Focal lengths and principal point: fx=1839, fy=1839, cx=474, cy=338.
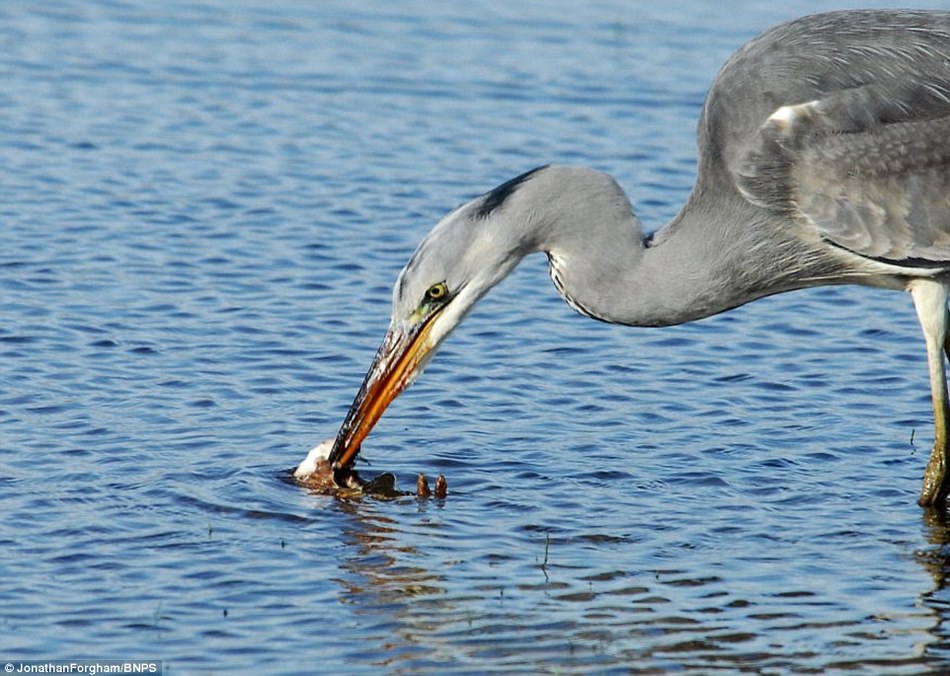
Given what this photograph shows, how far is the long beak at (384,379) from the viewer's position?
813cm

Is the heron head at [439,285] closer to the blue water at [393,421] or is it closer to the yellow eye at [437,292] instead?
the yellow eye at [437,292]

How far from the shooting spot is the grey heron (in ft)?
26.2

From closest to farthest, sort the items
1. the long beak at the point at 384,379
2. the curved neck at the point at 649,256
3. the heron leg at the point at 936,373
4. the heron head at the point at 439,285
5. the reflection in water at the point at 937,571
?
1. the reflection in water at the point at 937,571
2. the heron head at the point at 439,285
3. the curved neck at the point at 649,256
4. the long beak at the point at 384,379
5. the heron leg at the point at 936,373

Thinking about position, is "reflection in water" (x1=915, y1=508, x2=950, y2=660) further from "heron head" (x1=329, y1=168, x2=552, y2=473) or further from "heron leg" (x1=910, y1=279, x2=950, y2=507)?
"heron head" (x1=329, y1=168, x2=552, y2=473)

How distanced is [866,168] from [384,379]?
2.36m

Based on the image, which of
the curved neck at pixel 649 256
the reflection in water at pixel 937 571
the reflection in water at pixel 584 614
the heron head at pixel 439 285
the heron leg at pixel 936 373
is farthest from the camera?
the heron leg at pixel 936 373

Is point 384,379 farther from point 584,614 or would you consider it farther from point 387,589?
point 584,614

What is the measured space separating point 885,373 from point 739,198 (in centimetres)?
268

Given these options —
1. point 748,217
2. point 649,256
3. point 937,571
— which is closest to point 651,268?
point 649,256

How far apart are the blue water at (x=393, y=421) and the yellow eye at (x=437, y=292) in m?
1.04

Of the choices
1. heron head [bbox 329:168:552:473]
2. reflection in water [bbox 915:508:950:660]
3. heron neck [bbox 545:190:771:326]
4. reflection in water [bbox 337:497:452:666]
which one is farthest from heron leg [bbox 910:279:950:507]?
reflection in water [bbox 337:497:452:666]

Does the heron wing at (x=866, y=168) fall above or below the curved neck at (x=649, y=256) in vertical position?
above

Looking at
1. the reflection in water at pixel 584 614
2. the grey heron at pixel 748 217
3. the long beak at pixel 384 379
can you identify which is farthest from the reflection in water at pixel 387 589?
the grey heron at pixel 748 217

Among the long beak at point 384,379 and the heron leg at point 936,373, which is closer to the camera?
the long beak at point 384,379
